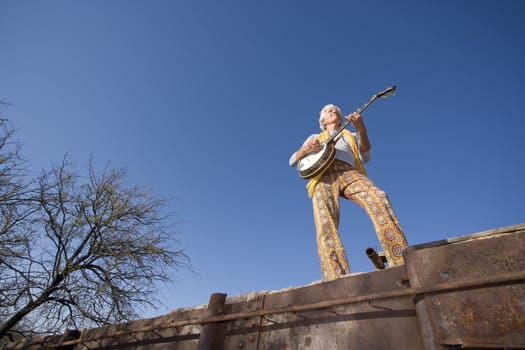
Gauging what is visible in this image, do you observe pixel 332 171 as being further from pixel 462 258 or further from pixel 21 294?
pixel 21 294

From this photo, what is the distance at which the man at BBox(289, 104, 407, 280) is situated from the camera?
2557 mm

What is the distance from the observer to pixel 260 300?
220 cm

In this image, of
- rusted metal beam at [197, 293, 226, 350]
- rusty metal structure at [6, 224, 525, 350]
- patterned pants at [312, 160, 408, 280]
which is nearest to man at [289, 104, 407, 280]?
patterned pants at [312, 160, 408, 280]

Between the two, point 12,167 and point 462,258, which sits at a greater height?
point 12,167

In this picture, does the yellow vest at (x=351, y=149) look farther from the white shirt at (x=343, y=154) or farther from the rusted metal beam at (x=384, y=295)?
the rusted metal beam at (x=384, y=295)

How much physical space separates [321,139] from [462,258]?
2822 millimetres

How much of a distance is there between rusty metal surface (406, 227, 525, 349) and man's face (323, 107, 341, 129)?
10.2 ft

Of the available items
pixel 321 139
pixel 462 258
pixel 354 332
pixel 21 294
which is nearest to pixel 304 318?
pixel 354 332

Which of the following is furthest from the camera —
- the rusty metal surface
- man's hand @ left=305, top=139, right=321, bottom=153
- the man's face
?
the man's face

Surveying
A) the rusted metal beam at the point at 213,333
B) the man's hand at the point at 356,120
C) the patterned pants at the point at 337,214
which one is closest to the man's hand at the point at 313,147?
the patterned pants at the point at 337,214

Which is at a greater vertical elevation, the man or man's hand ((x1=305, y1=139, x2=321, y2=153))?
man's hand ((x1=305, y1=139, x2=321, y2=153))

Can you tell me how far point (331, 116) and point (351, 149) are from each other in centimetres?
85

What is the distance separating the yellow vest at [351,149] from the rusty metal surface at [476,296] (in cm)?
200

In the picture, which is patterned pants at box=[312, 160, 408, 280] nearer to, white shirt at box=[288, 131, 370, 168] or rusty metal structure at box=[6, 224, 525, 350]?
white shirt at box=[288, 131, 370, 168]
